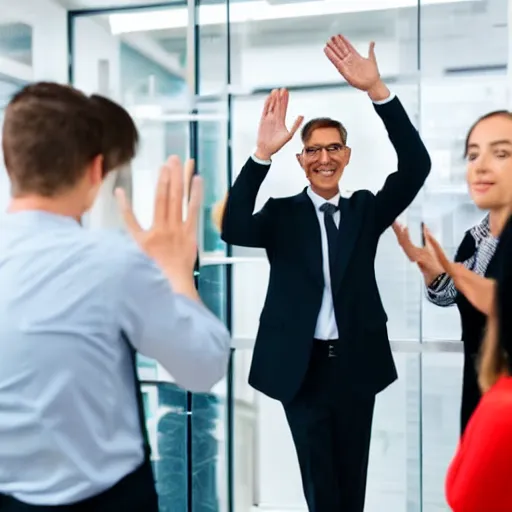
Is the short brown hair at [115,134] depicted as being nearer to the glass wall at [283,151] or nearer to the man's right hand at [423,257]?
the man's right hand at [423,257]

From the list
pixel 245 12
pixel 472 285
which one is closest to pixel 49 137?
pixel 472 285

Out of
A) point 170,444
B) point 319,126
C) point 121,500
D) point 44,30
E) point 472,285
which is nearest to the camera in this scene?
point 121,500

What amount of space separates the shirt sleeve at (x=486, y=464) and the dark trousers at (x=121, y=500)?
1.59 ft

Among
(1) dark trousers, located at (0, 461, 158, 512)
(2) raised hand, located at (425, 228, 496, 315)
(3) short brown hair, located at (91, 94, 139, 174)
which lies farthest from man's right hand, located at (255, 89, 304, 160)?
(1) dark trousers, located at (0, 461, 158, 512)

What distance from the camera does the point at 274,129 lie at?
2100 millimetres

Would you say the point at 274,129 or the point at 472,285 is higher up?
the point at 274,129

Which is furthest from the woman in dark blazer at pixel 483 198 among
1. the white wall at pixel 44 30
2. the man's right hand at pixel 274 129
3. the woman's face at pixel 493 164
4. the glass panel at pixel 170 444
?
the white wall at pixel 44 30

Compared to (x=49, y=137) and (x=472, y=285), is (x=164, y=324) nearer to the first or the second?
(x=49, y=137)

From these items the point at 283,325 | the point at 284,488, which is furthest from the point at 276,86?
the point at 284,488

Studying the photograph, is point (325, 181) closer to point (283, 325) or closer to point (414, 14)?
point (283, 325)

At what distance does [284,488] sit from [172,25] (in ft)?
6.59

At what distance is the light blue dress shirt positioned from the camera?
974 mm

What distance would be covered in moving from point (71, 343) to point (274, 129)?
4.22ft

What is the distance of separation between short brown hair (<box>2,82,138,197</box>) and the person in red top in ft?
2.11
